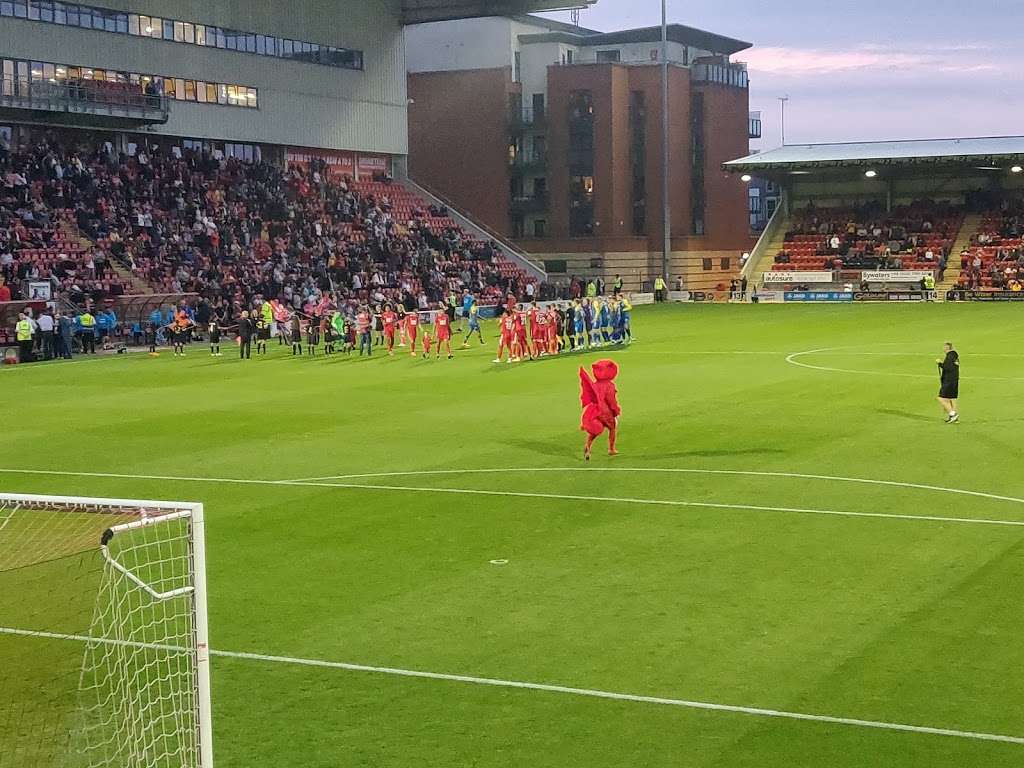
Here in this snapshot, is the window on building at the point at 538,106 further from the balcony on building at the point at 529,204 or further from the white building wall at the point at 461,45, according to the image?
the balcony on building at the point at 529,204

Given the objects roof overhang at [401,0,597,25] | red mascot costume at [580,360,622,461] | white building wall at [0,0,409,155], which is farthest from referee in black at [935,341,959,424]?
roof overhang at [401,0,597,25]

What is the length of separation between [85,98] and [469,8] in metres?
22.1

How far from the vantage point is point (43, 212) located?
51094 mm

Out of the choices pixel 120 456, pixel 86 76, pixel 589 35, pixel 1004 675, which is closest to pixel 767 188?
pixel 589 35

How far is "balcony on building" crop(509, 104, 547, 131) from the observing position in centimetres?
8688

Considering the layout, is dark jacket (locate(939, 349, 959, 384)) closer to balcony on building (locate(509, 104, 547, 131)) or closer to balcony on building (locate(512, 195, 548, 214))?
balcony on building (locate(512, 195, 548, 214))

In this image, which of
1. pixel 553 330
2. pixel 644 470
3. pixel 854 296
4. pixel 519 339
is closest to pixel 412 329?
pixel 553 330

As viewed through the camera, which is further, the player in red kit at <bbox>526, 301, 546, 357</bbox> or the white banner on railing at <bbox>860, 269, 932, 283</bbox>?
the white banner on railing at <bbox>860, 269, 932, 283</bbox>

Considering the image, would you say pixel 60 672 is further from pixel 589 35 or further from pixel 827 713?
pixel 589 35

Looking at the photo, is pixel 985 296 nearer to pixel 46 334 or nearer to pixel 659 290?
pixel 659 290

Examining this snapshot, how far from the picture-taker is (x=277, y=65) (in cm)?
6569

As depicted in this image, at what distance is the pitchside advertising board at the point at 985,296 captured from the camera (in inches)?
2707

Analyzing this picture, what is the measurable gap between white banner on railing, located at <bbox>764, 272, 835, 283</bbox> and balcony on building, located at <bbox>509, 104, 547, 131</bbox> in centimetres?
1882

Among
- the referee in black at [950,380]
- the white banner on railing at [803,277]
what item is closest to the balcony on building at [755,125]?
the white banner on railing at [803,277]
